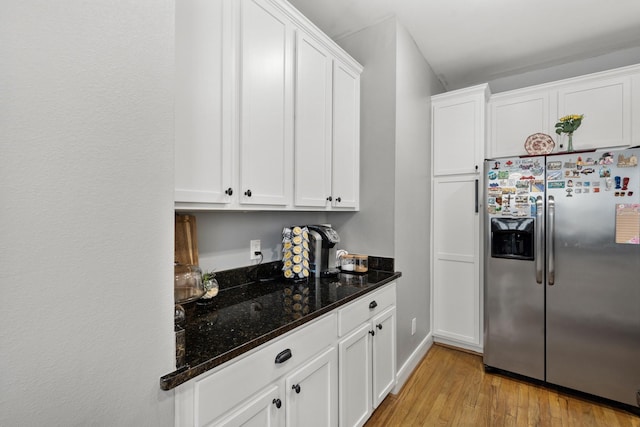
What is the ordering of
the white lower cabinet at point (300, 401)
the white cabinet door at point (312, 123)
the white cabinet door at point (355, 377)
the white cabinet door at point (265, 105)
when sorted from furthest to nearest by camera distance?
the white cabinet door at point (312, 123)
the white cabinet door at point (355, 377)
the white cabinet door at point (265, 105)
the white lower cabinet at point (300, 401)

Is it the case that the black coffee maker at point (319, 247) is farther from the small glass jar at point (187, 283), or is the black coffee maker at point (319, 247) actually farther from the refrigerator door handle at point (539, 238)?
the refrigerator door handle at point (539, 238)

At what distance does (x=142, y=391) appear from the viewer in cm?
78

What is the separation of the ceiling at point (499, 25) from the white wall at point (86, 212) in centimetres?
176

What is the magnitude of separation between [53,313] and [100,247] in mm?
155

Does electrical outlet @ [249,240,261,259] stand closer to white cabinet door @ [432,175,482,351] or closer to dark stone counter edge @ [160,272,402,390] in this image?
dark stone counter edge @ [160,272,402,390]

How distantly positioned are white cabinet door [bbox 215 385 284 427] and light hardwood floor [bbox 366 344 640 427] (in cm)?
104

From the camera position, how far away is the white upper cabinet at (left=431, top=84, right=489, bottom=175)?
2.77 meters

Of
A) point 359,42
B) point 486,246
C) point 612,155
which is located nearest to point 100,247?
point 359,42

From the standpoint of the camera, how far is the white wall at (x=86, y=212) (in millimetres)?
591

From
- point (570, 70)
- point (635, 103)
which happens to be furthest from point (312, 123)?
point (570, 70)

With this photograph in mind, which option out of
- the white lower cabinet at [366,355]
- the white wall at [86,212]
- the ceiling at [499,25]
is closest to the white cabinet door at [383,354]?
the white lower cabinet at [366,355]

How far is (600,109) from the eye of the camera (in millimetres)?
2549

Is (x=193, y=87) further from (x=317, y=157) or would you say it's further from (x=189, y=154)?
(x=317, y=157)

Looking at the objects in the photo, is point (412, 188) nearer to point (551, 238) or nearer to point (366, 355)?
point (551, 238)
